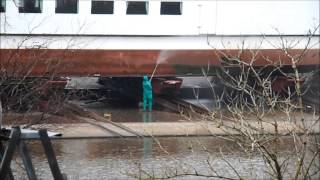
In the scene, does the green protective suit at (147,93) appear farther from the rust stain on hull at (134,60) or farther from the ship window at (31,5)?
the ship window at (31,5)

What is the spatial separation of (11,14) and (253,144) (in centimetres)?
1307

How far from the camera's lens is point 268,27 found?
17.9 meters

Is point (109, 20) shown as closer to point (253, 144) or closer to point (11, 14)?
point (11, 14)

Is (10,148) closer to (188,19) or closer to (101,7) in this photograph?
(101,7)

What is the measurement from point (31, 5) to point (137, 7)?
3.00m

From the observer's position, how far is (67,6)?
17172mm

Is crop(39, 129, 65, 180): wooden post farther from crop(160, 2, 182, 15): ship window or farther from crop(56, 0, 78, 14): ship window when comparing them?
crop(160, 2, 182, 15): ship window

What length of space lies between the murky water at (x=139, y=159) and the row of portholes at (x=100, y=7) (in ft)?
19.4

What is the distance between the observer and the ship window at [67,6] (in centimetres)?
1712

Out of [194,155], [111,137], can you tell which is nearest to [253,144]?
[194,155]

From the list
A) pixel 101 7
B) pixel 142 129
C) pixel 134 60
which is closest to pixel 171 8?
pixel 134 60

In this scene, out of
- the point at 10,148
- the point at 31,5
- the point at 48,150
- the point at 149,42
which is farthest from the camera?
the point at 149,42

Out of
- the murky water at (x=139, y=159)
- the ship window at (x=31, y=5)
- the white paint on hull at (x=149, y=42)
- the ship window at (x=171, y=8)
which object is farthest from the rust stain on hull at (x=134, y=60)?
the murky water at (x=139, y=159)

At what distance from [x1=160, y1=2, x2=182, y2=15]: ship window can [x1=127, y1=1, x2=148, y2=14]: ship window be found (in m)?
0.49
